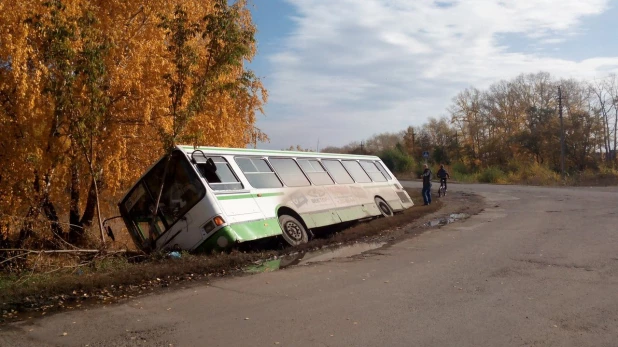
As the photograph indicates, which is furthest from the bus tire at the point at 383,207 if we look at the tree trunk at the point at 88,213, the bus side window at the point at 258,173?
the tree trunk at the point at 88,213

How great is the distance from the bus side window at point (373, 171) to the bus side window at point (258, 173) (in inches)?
227

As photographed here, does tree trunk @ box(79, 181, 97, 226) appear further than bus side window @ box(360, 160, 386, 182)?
No

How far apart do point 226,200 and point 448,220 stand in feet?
27.3

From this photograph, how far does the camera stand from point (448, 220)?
1706cm

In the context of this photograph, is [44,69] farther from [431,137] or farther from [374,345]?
[431,137]

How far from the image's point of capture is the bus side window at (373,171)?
740 inches

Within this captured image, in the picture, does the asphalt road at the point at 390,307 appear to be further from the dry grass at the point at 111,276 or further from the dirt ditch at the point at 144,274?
the dry grass at the point at 111,276

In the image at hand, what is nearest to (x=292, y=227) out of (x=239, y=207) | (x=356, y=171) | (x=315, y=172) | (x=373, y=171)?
(x=239, y=207)

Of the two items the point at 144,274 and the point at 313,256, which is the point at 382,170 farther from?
the point at 144,274

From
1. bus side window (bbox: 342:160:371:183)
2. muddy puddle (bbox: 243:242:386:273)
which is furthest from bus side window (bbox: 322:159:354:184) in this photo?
muddy puddle (bbox: 243:242:386:273)

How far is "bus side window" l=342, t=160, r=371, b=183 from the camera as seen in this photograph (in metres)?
17.6

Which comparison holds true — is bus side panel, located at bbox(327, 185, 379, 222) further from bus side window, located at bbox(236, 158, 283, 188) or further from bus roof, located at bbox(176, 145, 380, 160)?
bus side window, located at bbox(236, 158, 283, 188)

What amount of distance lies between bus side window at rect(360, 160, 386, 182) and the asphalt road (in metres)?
7.81

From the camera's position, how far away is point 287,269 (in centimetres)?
973
